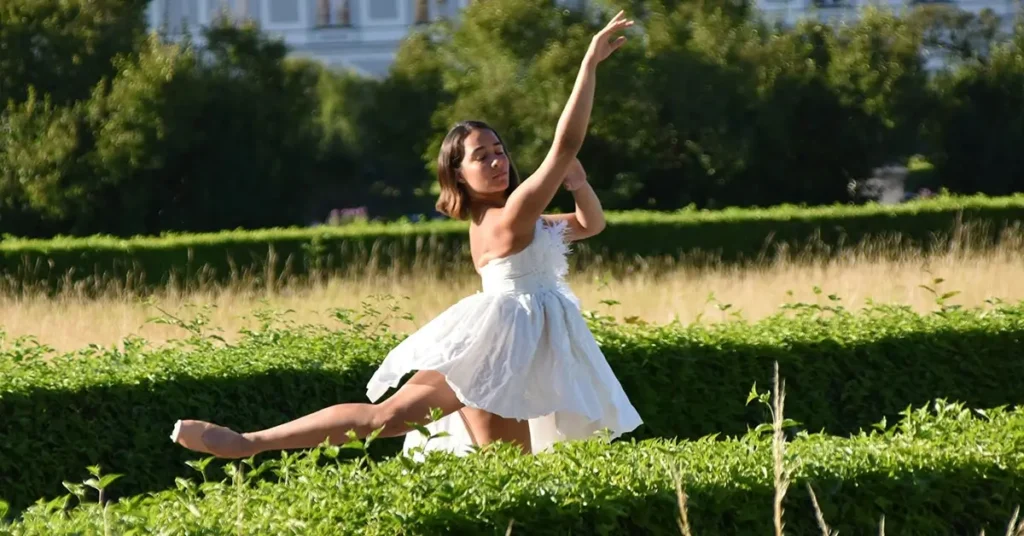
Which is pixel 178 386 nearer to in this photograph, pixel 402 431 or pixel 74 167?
pixel 402 431

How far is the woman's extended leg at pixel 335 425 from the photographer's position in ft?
15.1

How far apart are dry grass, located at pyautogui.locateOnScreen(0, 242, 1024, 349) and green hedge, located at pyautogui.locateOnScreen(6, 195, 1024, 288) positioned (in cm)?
66

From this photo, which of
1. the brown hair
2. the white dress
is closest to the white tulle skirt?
the white dress

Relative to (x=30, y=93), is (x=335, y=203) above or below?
below

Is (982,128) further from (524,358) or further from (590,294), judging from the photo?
(524,358)

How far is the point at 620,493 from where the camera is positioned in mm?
3957

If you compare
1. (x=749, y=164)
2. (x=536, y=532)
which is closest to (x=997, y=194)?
(x=749, y=164)

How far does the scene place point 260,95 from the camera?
25.2 metres

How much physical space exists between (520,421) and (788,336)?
11.1ft

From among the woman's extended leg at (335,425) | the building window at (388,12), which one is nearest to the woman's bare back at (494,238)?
the woman's extended leg at (335,425)

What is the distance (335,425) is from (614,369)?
10.4ft

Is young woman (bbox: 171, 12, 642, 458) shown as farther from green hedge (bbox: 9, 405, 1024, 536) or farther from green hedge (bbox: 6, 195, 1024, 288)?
green hedge (bbox: 6, 195, 1024, 288)

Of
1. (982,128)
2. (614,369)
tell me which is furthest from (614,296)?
(982,128)

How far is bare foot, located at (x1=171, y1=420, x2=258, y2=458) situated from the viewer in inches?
181
